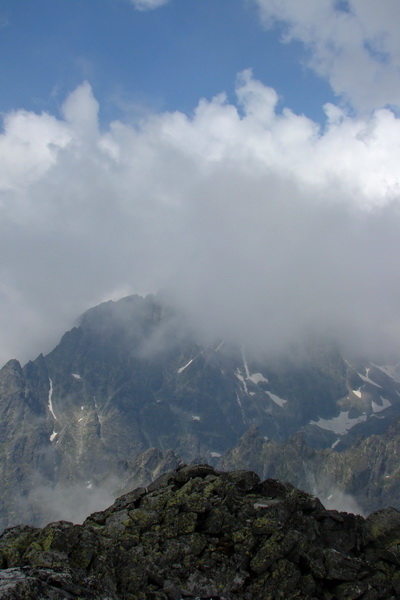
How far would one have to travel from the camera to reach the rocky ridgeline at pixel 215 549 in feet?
110

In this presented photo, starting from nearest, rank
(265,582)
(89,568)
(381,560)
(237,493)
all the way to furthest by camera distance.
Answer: (89,568) → (265,582) → (381,560) → (237,493)

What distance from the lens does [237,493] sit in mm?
43625

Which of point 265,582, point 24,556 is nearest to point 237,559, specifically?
point 265,582

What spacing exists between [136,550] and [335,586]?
13.8 m

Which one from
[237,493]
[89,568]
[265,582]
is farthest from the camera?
[237,493]

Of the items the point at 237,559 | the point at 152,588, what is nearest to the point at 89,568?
the point at 152,588

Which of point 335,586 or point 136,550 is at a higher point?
point 136,550

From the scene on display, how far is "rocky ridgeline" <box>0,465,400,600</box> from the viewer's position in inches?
1323

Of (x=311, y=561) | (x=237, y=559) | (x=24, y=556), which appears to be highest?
(x=24, y=556)

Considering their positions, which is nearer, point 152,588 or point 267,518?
point 152,588

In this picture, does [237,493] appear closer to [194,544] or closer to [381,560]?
[194,544]

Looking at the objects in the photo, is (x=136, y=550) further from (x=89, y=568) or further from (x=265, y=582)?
(x=265, y=582)

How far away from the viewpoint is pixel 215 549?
125 ft

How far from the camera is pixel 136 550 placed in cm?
3691
